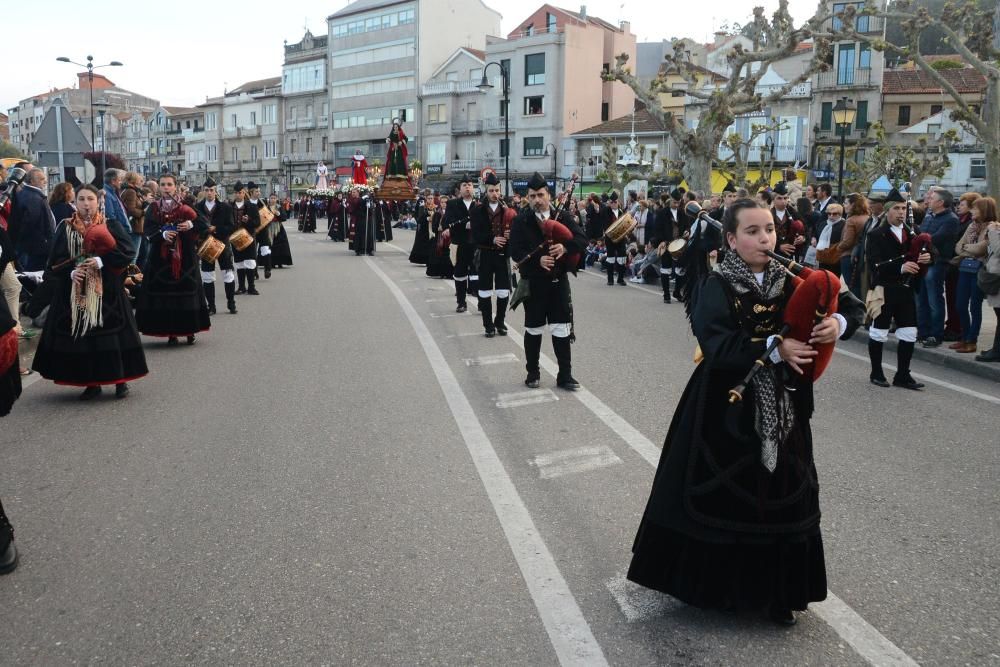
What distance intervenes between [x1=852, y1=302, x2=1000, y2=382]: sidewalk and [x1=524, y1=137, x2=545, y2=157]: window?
51.9 metres

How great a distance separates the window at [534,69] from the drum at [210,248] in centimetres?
5318

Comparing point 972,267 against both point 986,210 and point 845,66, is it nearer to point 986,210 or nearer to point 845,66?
point 986,210

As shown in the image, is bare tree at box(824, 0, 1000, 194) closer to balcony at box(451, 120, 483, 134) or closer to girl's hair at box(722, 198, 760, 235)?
girl's hair at box(722, 198, 760, 235)

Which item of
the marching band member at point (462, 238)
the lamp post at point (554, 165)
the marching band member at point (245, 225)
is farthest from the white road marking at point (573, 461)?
the lamp post at point (554, 165)

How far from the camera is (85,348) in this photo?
761 centimetres

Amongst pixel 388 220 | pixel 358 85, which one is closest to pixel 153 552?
pixel 388 220

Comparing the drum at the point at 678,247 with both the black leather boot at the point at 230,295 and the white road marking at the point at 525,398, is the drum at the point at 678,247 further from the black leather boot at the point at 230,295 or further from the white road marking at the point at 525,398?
the black leather boot at the point at 230,295

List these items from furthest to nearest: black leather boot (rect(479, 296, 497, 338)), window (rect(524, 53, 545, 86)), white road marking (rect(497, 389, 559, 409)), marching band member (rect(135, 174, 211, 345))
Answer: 1. window (rect(524, 53, 545, 86))
2. black leather boot (rect(479, 296, 497, 338))
3. marching band member (rect(135, 174, 211, 345))
4. white road marking (rect(497, 389, 559, 409))

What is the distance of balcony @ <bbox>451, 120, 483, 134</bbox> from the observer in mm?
66938

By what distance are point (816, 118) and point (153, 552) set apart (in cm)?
5181

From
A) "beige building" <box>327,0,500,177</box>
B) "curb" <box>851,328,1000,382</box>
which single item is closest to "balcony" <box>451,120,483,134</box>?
"beige building" <box>327,0,500,177</box>

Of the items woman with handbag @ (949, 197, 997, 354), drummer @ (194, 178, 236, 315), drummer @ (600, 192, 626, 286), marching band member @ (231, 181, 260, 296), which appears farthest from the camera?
drummer @ (600, 192, 626, 286)

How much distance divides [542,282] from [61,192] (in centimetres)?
541

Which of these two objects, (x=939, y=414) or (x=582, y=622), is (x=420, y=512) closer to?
(x=582, y=622)
